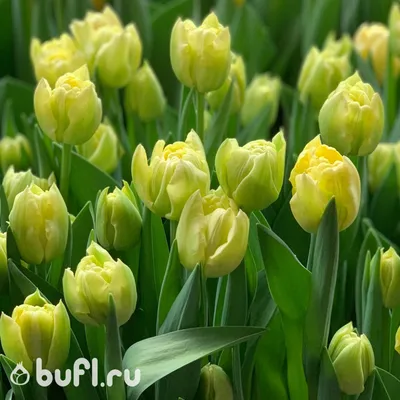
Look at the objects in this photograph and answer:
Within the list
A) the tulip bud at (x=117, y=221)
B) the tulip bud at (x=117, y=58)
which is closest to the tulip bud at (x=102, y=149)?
the tulip bud at (x=117, y=58)

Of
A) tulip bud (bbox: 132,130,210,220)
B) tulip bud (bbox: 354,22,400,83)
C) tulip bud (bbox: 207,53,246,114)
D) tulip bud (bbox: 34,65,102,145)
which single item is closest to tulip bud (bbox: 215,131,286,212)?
tulip bud (bbox: 132,130,210,220)

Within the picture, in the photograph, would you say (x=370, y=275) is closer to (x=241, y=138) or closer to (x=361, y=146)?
→ (x=361, y=146)

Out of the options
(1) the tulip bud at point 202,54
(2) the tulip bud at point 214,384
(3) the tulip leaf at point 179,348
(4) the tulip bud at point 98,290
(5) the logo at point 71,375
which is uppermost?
(1) the tulip bud at point 202,54

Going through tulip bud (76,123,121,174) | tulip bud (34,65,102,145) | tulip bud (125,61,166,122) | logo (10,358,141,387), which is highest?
tulip bud (34,65,102,145)

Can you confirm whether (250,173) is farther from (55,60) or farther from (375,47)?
(375,47)

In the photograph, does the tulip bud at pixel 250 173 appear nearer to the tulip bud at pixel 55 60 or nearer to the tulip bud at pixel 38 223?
the tulip bud at pixel 38 223

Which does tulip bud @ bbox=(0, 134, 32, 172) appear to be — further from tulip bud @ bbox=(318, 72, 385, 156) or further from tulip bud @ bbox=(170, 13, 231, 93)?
tulip bud @ bbox=(318, 72, 385, 156)

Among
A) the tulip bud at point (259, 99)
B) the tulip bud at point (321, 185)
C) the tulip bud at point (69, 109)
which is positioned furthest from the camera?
the tulip bud at point (259, 99)
